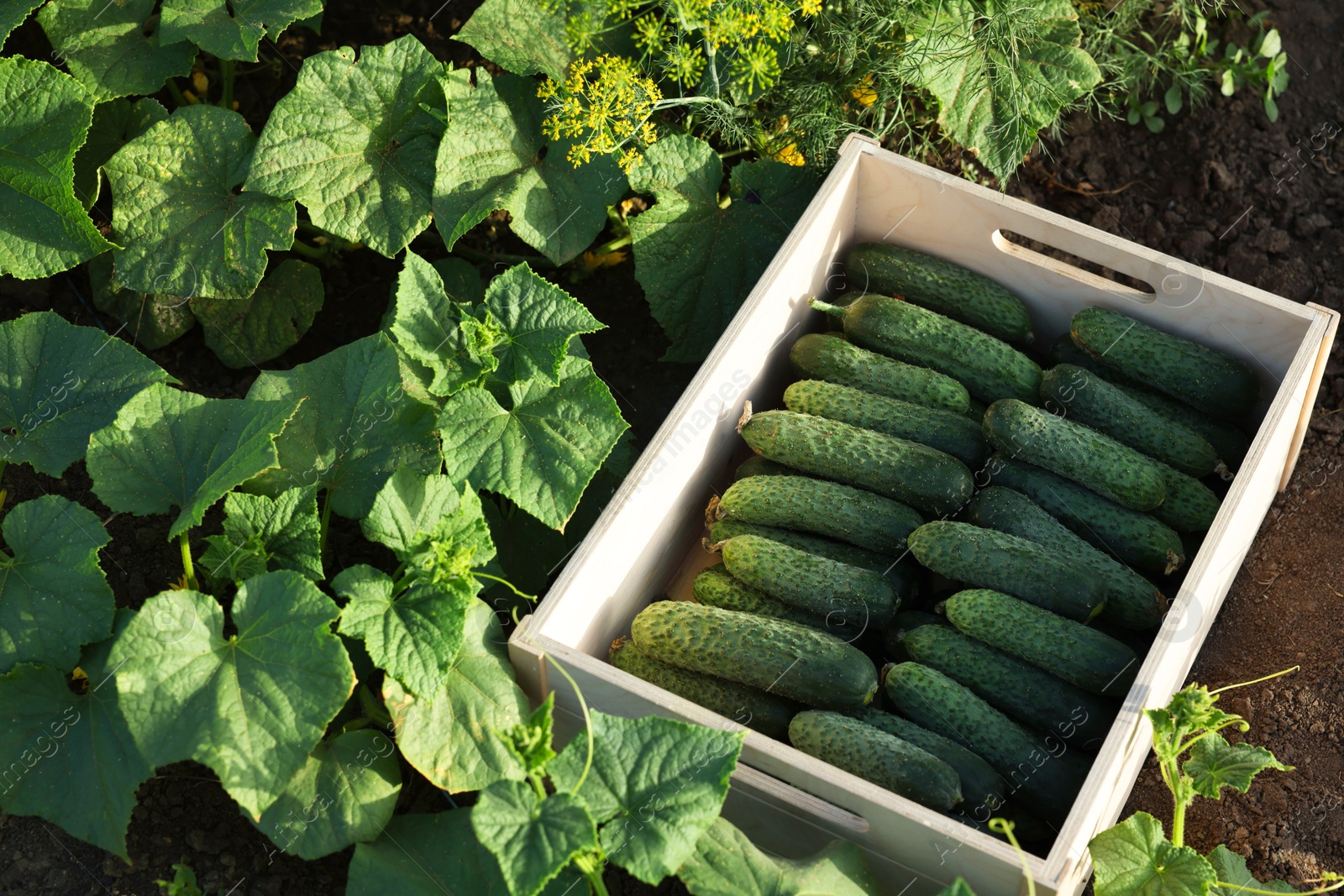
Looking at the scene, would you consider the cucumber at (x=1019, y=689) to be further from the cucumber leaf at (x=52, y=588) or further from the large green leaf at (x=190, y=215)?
Answer: the large green leaf at (x=190, y=215)

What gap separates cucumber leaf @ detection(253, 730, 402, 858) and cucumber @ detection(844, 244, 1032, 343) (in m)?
2.15

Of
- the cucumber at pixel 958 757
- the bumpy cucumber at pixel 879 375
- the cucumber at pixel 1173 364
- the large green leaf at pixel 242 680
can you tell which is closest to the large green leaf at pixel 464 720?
the large green leaf at pixel 242 680

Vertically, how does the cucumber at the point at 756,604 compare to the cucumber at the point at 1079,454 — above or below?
below

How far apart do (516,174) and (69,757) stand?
219 cm

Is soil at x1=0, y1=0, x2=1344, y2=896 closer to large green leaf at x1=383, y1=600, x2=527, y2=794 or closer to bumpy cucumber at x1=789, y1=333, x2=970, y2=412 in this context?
large green leaf at x1=383, y1=600, x2=527, y2=794

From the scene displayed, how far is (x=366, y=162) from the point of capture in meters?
3.99

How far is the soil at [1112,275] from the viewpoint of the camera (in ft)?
11.6

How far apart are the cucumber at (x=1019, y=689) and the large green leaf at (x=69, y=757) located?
6.90 ft

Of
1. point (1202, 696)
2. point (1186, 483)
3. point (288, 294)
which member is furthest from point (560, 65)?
point (1202, 696)

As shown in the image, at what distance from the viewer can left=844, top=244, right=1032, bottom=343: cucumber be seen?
3932mm

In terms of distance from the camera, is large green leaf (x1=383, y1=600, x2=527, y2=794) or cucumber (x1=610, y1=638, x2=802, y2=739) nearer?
large green leaf (x1=383, y1=600, x2=527, y2=794)

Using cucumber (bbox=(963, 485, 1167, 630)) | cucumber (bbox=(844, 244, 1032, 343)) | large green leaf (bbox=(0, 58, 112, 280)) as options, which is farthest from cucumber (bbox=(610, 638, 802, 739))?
large green leaf (bbox=(0, 58, 112, 280))

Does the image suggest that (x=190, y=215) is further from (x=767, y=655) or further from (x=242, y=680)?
(x=767, y=655)

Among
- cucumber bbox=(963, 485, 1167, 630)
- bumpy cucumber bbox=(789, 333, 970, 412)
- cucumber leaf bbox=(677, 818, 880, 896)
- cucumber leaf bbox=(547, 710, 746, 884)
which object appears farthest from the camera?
bumpy cucumber bbox=(789, 333, 970, 412)
